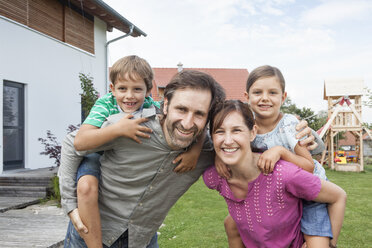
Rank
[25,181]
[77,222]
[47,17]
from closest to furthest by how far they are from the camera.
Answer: [77,222]
[25,181]
[47,17]

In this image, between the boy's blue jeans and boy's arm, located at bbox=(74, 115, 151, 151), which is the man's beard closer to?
boy's arm, located at bbox=(74, 115, 151, 151)

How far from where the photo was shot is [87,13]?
11.5 meters

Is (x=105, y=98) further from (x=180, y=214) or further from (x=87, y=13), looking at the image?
(x=87, y=13)

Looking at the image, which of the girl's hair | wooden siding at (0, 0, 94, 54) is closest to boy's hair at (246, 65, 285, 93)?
the girl's hair

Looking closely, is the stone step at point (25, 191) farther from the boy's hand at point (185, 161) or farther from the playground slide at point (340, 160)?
the playground slide at point (340, 160)

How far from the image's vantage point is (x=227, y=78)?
910 inches

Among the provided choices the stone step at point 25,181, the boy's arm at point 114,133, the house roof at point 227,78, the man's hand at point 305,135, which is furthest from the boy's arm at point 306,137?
the house roof at point 227,78

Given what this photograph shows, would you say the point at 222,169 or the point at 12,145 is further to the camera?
the point at 12,145

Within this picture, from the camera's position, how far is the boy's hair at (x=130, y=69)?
2.79 meters

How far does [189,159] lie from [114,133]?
0.50 metres

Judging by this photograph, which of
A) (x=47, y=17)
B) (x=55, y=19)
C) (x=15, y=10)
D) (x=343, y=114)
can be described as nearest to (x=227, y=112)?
(x=15, y=10)

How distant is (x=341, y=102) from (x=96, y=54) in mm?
11259

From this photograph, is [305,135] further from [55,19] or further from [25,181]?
[55,19]

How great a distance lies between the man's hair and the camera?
2.08 metres
